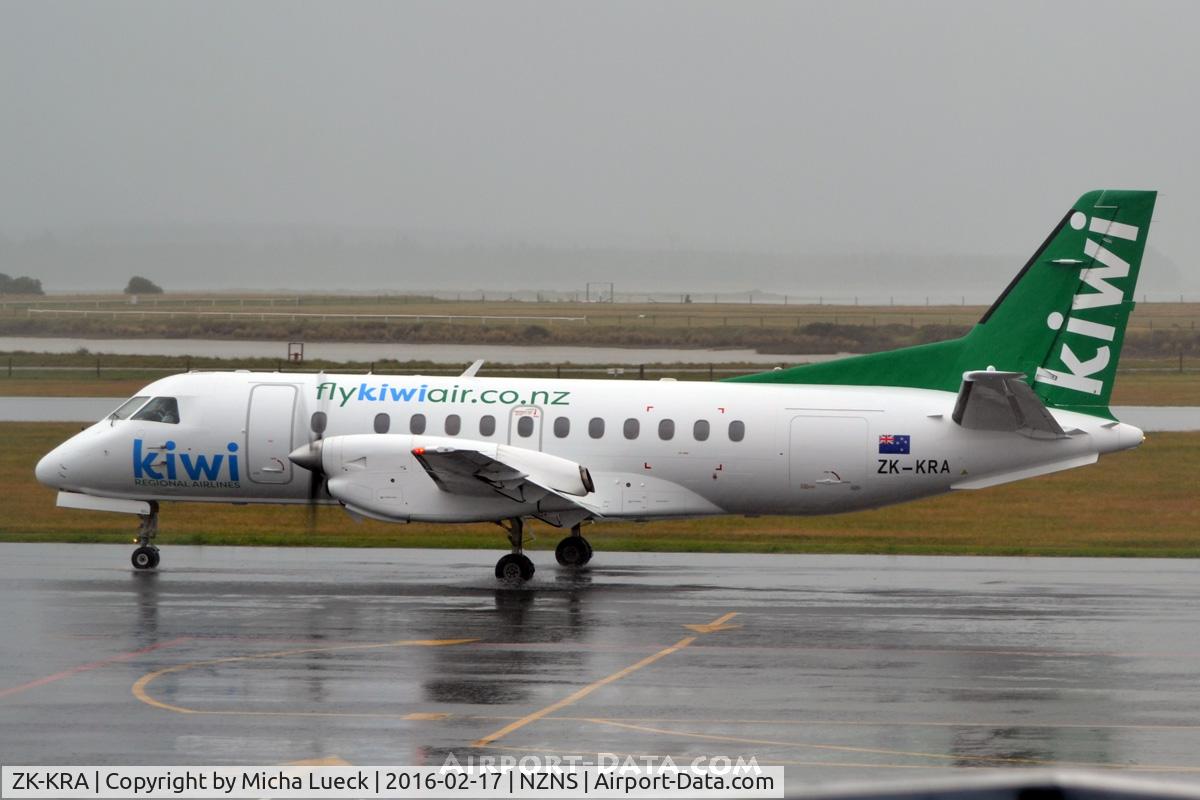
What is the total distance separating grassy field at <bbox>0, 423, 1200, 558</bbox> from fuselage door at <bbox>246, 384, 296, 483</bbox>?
4.11 metres

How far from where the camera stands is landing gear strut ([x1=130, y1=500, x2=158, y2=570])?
70.3ft

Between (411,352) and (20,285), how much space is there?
61.6 meters

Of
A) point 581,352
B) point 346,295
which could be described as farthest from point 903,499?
point 346,295

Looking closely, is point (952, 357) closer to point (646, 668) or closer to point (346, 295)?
point (646, 668)

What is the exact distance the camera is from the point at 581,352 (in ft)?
237

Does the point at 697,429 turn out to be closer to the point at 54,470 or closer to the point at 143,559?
the point at 143,559

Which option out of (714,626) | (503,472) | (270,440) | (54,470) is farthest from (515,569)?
(54,470)

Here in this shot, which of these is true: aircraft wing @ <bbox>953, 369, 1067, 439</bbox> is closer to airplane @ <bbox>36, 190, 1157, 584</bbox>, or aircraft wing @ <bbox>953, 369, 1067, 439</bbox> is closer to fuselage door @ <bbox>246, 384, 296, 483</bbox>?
airplane @ <bbox>36, 190, 1157, 584</bbox>

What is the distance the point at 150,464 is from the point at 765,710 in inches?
499

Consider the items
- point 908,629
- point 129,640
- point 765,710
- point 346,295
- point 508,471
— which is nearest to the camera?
point 765,710

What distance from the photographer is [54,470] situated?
22.1m

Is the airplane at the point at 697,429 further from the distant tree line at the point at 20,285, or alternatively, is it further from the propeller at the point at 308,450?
the distant tree line at the point at 20,285

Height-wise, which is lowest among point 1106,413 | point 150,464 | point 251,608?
point 251,608

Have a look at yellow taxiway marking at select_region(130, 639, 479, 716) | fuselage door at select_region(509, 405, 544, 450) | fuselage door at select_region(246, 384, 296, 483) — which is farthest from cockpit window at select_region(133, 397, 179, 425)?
yellow taxiway marking at select_region(130, 639, 479, 716)
